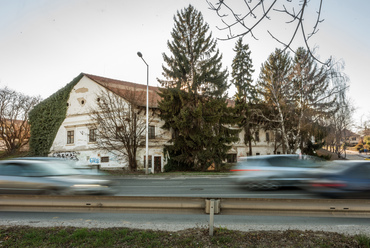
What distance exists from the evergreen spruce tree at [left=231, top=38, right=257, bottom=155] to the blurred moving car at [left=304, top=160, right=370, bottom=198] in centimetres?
2722

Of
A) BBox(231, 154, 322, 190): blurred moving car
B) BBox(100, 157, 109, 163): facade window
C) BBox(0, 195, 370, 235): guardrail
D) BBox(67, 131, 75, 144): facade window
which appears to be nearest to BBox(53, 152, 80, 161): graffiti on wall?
BBox(67, 131, 75, 144): facade window

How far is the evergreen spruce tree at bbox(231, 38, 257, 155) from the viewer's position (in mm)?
35906

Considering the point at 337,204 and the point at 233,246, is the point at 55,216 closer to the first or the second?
the point at 233,246

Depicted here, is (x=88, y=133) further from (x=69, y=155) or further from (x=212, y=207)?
(x=212, y=207)

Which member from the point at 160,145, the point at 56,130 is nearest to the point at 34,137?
the point at 56,130

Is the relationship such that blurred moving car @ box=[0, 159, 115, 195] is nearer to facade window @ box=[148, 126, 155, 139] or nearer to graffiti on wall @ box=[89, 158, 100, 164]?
facade window @ box=[148, 126, 155, 139]

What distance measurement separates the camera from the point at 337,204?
12.9ft

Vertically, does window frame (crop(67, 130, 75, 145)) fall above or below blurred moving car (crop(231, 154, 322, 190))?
above

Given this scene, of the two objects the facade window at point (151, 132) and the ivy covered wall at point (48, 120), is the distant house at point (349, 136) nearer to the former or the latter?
the facade window at point (151, 132)

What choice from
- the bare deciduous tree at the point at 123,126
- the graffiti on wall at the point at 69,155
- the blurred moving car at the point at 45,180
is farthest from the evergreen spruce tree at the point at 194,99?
the blurred moving car at the point at 45,180

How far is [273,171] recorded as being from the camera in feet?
33.5

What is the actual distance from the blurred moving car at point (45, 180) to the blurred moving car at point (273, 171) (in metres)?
5.35

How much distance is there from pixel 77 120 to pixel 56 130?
370cm

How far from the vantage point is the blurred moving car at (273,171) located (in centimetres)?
995
